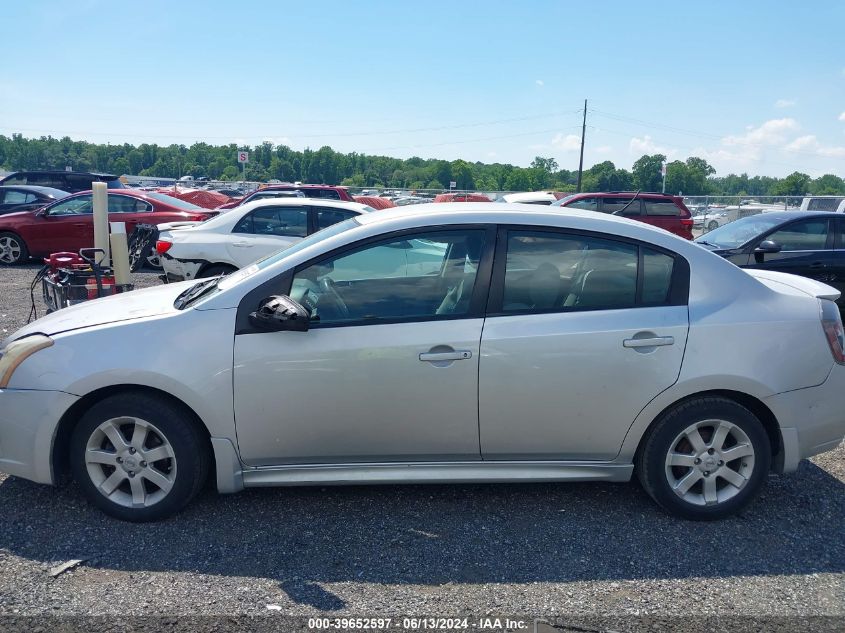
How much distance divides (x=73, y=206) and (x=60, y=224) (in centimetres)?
46

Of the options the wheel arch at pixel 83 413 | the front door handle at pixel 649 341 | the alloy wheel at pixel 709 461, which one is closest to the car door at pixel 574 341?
the front door handle at pixel 649 341

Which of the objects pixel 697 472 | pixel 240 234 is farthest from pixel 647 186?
pixel 697 472

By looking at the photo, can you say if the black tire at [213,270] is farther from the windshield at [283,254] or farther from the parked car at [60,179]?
the parked car at [60,179]

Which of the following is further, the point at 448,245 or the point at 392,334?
the point at 448,245

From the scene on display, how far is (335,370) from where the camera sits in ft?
11.9

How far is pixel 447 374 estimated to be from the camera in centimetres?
365

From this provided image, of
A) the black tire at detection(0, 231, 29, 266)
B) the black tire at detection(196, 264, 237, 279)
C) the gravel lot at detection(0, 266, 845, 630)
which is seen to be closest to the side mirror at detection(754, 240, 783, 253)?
the gravel lot at detection(0, 266, 845, 630)

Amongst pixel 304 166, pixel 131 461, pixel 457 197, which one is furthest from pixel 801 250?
pixel 304 166

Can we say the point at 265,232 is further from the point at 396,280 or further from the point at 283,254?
the point at 396,280

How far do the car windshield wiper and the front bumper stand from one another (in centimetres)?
72

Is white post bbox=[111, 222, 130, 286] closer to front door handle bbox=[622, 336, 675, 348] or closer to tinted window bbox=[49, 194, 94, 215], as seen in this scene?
front door handle bbox=[622, 336, 675, 348]

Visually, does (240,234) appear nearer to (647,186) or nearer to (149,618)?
(149,618)

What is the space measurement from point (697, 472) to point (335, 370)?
78.6 inches

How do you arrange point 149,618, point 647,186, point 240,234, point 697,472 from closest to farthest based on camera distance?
point 149,618 → point 697,472 → point 240,234 → point 647,186
